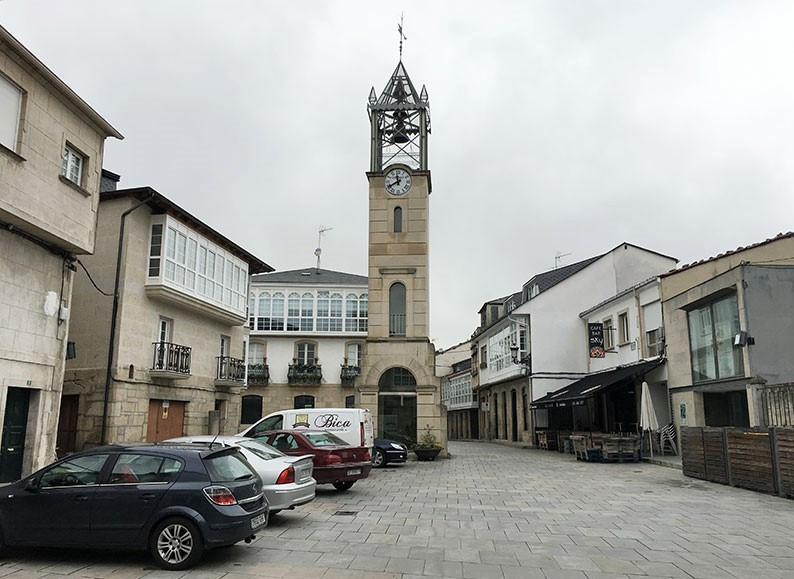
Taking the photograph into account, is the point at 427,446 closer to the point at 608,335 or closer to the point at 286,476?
the point at 608,335

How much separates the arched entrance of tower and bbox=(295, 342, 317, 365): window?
57.2 feet

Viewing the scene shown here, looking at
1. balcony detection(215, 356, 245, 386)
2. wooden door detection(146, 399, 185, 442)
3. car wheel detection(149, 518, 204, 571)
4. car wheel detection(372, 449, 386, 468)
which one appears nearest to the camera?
car wheel detection(149, 518, 204, 571)

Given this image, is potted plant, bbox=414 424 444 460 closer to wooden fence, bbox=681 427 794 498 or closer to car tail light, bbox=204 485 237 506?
wooden fence, bbox=681 427 794 498

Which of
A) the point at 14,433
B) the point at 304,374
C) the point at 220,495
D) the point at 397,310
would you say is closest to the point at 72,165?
the point at 14,433

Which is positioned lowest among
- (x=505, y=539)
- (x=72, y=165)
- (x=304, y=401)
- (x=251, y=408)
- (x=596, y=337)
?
(x=505, y=539)

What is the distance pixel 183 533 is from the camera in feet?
24.1

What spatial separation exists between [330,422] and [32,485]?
1146cm

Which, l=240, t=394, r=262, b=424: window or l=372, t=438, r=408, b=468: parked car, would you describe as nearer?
l=372, t=438, r=408, b=468: parked car

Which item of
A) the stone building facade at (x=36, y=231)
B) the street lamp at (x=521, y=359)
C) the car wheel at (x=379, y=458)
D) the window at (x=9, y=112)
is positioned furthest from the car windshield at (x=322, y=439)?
the street lamp at (x=521, y=359)

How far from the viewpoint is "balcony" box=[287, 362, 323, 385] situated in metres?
→ 41.7

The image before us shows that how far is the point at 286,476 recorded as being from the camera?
10.1m

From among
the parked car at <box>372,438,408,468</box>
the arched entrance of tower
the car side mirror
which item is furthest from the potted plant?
the car side mirror

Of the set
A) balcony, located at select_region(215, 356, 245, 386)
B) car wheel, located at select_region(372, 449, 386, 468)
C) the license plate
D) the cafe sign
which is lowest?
car wheel, located at select_region(372, 449, 386, 468)

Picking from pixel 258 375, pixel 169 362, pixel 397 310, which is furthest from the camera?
pixel 258 375
